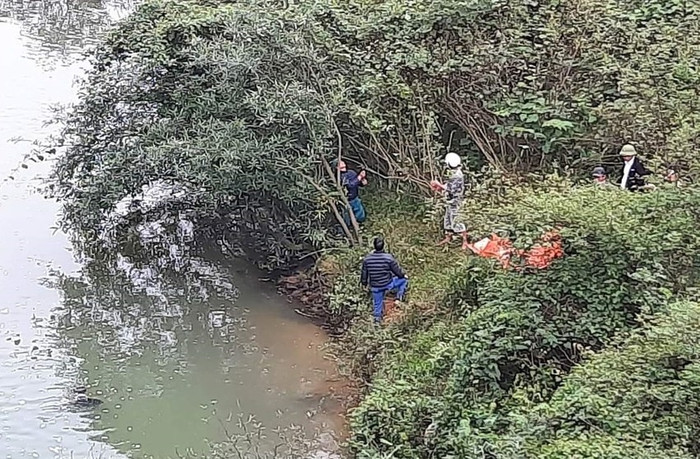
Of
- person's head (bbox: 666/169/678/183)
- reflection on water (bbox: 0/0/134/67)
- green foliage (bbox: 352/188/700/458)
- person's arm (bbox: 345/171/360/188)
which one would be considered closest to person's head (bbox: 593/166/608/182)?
person's head (bbox: 666/169/678/183)

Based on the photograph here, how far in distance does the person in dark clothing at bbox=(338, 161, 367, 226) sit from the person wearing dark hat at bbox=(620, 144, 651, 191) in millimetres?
4233

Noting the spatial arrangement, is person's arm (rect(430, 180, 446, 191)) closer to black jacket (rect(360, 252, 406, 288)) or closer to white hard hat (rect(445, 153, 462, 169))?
white hard hat (rect(445, 153, 462, 169))

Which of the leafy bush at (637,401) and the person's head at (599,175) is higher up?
the leafy bush at (637,401)

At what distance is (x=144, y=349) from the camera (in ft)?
42.7

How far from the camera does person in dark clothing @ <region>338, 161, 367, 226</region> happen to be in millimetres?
14297

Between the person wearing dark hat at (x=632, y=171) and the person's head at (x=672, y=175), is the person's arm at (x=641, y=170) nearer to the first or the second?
the person wearing dark hat at (x=632, y=171)

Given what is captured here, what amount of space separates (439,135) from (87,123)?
18.7ft

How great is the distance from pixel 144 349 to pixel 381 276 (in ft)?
11.6

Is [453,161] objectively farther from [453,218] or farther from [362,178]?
[362,178]

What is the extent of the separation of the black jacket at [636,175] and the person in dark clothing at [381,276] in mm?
3063

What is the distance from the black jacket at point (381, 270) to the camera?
39.9 ft

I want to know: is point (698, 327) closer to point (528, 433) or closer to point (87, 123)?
point (528, 433)

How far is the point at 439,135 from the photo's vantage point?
14555 mm

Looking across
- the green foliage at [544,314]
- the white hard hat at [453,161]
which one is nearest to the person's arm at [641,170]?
the green foliage at [544,314]
